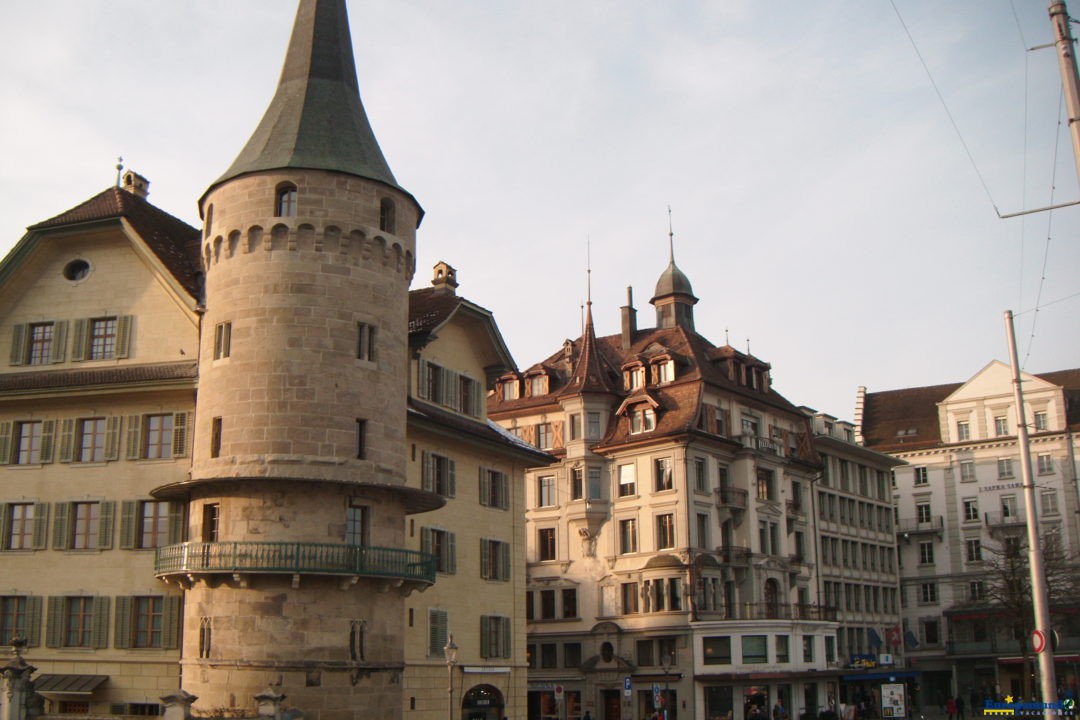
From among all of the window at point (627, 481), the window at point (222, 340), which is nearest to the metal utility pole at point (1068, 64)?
the window at point (222, 340)

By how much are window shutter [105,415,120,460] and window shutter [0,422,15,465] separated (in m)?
3.37

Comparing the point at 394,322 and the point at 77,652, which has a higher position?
the point at 394,322

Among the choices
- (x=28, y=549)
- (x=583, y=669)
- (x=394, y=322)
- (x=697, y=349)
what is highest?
(x=697, y=349)

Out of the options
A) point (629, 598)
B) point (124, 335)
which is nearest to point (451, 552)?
point (124, 335)

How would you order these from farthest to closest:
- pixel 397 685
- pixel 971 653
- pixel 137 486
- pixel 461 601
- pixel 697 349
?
pixel 971 653, pixel 697 349, pixel 461 601, pixel 137 486, pixel 397 685

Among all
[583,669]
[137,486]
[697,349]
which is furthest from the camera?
[697,349]

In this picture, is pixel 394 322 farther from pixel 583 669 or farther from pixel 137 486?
pixel 583 669

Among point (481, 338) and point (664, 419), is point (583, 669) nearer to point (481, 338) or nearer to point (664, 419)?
point (664, 419)

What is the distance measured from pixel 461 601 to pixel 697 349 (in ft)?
108

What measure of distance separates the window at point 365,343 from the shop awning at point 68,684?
12119mm

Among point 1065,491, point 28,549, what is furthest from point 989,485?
point 28,549

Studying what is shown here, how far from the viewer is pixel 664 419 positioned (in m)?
66.1

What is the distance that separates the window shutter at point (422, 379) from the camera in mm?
40713

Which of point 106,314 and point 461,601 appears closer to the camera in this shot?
point 106,314
